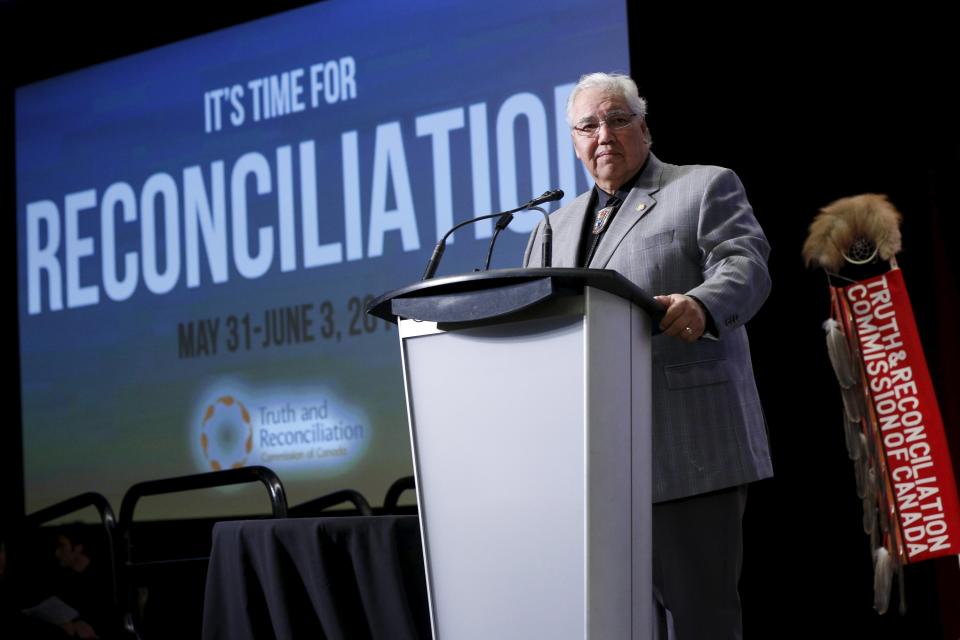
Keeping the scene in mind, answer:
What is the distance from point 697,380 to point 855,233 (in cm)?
190

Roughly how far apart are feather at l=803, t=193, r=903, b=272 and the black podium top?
216 centimetres

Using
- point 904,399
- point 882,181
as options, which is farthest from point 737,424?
point 882,181

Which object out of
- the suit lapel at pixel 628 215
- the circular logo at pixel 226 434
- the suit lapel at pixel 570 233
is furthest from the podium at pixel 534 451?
the circular logo at pixel 226 434

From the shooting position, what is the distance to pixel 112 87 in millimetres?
5211

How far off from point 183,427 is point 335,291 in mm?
1022

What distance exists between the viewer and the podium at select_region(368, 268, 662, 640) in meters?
1.38

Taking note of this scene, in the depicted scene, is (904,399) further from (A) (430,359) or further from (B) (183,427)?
(B) (183,427)

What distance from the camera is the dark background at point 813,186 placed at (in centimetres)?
355

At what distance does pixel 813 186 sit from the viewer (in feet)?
12.0

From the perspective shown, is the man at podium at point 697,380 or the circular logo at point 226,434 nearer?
the man at podium at point 697,380

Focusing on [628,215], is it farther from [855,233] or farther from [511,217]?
[855,233]

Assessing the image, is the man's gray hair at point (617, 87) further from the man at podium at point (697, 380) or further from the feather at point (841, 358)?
the feather at point (841, 358)

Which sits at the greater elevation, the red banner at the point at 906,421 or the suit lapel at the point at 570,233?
the suit lapel at the point at 570,233

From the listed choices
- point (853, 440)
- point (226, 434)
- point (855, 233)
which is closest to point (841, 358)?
point (853, 440)
